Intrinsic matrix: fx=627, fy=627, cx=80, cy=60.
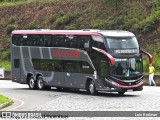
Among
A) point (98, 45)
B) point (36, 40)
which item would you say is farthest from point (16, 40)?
point (98, 45)

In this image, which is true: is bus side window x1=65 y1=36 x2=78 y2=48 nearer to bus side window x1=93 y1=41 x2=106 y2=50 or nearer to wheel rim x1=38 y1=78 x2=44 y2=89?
bus side window x1=93 y1=41 x2=106 y2=50

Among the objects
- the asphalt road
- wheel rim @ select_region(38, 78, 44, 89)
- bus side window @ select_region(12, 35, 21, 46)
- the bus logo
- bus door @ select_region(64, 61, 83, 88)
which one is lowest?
the asphalt road

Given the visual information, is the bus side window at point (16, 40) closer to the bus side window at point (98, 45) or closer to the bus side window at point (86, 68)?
the bus side window at point (86, 68)

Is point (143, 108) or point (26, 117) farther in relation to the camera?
point (143, 108)

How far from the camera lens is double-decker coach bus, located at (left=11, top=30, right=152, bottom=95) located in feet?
112

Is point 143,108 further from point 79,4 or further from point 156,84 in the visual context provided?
point 79,4

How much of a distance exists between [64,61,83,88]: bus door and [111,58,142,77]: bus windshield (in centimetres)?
286

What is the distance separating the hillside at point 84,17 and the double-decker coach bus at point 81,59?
11.3 metres

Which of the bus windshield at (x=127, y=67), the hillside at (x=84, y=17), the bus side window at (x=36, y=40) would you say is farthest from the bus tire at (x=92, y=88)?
the hillside at (x=84, y=17)

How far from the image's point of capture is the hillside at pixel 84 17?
5300cm

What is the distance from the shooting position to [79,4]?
6209 cm

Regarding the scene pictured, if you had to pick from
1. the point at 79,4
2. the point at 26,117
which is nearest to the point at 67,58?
the point at 26,117

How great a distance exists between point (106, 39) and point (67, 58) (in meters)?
3.85

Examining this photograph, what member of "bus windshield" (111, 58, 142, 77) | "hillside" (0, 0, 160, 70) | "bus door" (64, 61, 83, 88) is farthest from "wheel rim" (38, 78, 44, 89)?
"hillside" (0, 0, 160, 70)
